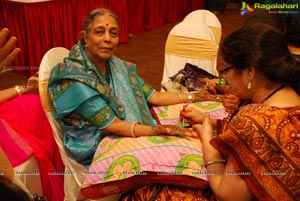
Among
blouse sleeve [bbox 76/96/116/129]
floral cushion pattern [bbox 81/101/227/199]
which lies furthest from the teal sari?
floral cushion pattern [bbox 81/101/227/199]

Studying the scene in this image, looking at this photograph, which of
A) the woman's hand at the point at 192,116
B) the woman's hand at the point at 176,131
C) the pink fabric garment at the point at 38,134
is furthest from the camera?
the pink fabric garment at the point at 38,134

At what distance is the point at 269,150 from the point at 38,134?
1.23 metres

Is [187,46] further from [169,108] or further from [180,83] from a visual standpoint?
[169,108]

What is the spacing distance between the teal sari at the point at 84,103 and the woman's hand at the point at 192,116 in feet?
0.87

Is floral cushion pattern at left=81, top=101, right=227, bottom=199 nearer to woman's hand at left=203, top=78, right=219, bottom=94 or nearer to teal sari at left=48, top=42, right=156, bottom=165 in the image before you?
teal sari at left=48, top=42, right=156, bottom=165

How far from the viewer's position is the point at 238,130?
116 cm

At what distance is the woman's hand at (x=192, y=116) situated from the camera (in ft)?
5.37

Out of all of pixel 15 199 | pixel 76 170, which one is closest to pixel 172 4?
pixel 76 170

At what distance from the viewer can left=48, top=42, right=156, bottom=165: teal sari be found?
5.18 feet

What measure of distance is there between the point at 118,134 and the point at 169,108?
434 mm

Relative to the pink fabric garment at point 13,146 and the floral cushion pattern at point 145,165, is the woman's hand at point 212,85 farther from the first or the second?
the pink fabric garment at point 13,146

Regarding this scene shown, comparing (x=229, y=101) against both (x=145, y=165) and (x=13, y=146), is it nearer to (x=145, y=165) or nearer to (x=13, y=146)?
(x=145, y=165)

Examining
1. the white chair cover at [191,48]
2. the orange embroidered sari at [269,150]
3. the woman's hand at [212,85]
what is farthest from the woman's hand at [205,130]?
the white chair cover at [191,48]

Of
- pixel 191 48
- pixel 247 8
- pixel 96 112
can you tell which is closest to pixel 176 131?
pixel 96 112
